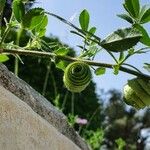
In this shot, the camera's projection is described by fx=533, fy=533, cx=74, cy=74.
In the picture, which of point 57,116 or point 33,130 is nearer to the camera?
point 33,130

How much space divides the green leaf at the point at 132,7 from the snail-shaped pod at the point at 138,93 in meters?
0.12

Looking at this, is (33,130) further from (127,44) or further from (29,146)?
(127,44)

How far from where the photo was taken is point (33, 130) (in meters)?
1.38

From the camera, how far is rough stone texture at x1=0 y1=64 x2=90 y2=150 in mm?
1308

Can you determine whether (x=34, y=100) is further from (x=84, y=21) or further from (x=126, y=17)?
(x=126, y=17)

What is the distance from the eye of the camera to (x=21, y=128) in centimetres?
131

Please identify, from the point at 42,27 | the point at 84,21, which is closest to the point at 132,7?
the point at 84,21

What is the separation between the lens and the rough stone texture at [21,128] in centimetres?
125

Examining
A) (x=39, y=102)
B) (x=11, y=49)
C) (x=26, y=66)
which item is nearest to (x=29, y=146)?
(x=39, y=102)

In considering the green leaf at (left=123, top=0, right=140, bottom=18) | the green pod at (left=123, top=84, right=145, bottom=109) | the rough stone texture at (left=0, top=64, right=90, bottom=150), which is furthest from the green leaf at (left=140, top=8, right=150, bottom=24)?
the rough stone texture at (left=0, top=64, right=90, bottom=150)

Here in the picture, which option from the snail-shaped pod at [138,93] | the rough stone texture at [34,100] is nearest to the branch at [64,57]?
the snail-shaped pod at [138,93]

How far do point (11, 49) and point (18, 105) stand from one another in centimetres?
20

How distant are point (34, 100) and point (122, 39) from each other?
0.50 meters

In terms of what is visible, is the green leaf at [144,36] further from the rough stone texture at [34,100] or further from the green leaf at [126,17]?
the rough stone texture at [34,100]
